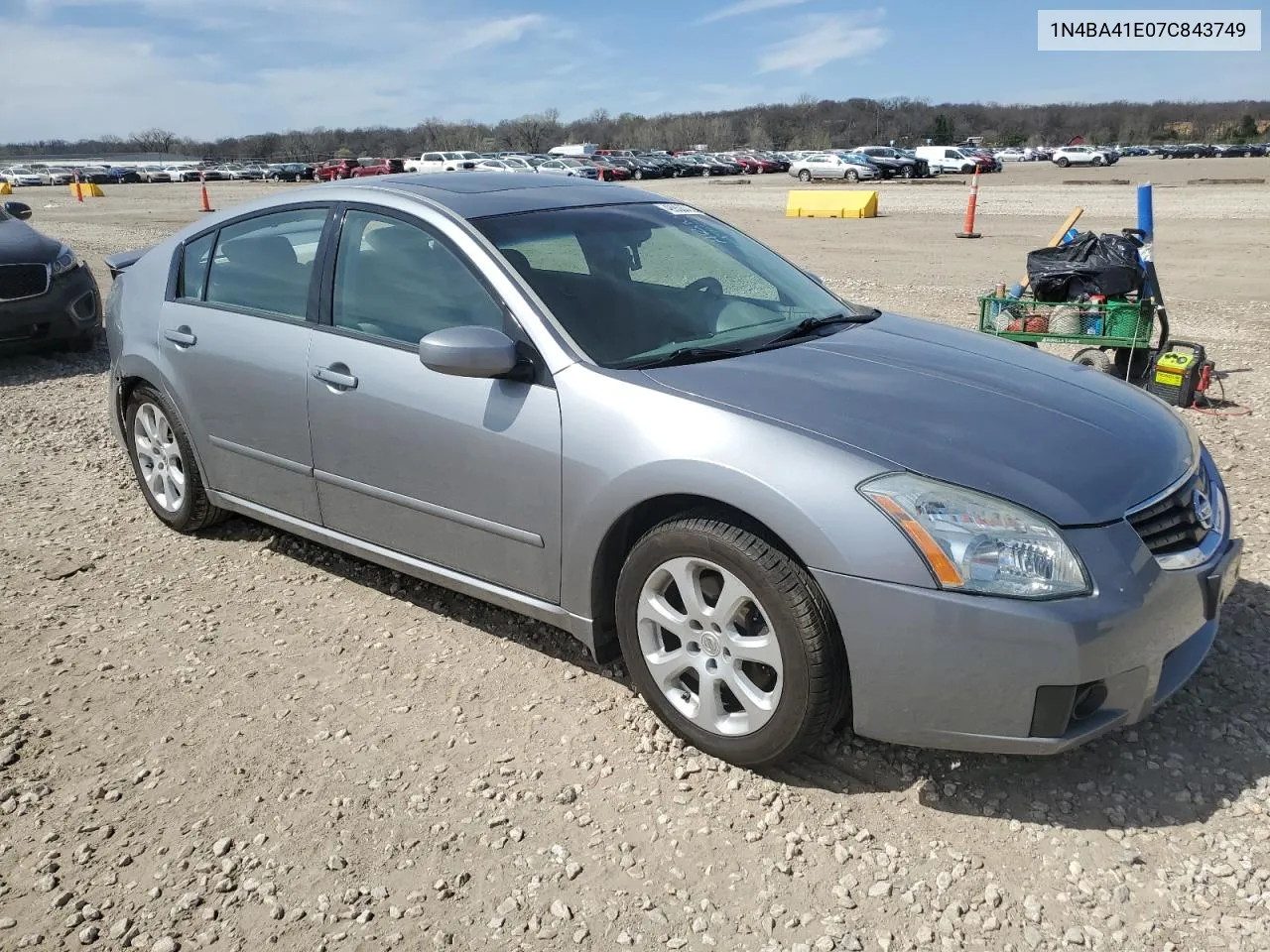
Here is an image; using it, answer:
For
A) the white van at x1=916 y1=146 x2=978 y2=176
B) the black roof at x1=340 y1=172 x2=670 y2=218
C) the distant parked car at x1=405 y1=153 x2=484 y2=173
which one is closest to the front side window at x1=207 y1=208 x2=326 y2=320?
the black roof at x1=340 y1=172 x2=670 y2=218

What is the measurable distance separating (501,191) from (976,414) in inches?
81.5

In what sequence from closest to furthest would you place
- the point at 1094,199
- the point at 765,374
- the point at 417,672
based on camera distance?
the point at 765,374 < the point at 417,672 < the point at 1094,199

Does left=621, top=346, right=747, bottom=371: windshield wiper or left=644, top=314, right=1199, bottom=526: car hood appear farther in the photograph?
left=621, top=346, right=747, bottom=371: windshield wiper

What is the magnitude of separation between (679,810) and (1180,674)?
4.79ft

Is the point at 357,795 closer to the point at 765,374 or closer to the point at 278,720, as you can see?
the point at 278,720

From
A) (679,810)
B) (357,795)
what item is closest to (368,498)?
(357,795)

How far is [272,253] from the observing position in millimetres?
4266

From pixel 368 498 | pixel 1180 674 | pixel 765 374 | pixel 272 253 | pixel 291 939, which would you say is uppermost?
pixel 272 253

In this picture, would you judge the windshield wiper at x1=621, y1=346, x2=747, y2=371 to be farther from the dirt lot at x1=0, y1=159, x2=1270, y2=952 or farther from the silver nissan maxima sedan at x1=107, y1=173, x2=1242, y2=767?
the dirt lot at x1=0, y1=159, x2=1270, y2=952

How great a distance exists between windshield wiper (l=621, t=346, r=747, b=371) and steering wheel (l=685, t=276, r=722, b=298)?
0.44 m

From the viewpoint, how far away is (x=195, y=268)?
463 cm

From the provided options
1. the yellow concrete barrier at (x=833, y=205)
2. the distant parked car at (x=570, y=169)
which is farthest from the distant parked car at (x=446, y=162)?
the yellow concrete barrier at (x=833, y=205)

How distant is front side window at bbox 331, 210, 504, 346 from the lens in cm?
352

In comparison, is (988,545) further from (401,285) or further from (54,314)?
(54,314)
